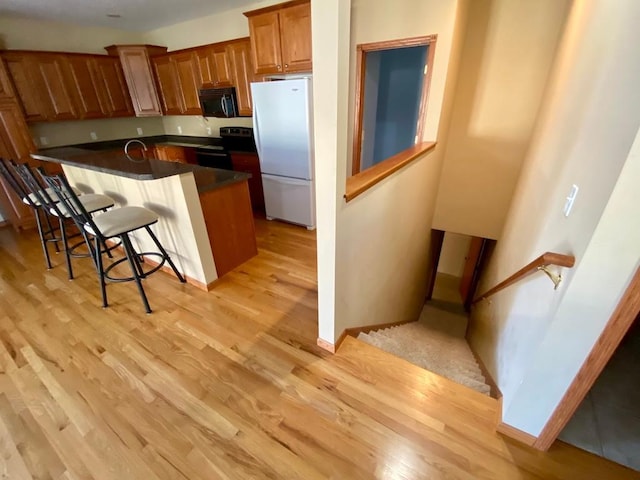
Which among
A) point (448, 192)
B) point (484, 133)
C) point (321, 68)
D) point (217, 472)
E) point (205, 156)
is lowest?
point (217, 472)

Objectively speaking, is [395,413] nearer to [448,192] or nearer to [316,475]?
[316,475]

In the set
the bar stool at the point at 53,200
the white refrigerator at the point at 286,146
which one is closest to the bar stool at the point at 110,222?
the bar stool at the point at 53,200

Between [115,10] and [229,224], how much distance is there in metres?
3.36

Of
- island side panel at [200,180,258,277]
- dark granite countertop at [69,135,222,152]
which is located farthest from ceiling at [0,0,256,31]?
island side panel at [200,180,258,277]

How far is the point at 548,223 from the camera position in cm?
150

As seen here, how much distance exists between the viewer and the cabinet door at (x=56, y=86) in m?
3.57

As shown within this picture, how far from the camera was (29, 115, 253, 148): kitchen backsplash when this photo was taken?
3.99 metres

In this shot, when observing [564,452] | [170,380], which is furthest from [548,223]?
[170,380]

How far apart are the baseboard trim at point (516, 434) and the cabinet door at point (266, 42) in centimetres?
358

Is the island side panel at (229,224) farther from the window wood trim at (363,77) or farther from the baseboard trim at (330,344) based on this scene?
the window wood trim at (363,77)

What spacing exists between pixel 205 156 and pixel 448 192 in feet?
11.2

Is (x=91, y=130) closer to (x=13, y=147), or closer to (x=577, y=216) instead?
(x=13, y=147)

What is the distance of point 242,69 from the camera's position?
11.6 ft

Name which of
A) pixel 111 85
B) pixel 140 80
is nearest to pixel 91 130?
pixel 111 85
